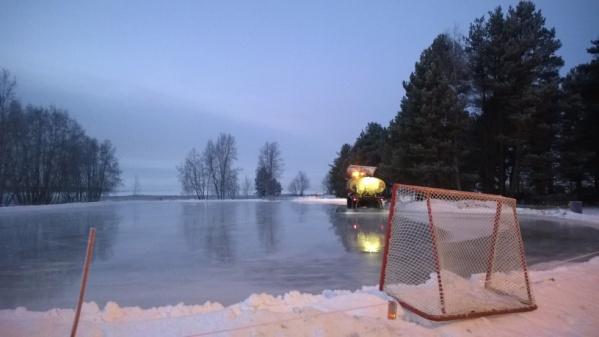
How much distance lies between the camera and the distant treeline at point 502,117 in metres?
31.1

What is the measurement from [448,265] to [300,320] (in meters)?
4.80

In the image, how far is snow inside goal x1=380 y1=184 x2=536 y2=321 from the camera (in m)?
5.87

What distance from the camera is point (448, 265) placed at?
8.70m

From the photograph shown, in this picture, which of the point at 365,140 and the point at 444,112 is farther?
the point at 365,140

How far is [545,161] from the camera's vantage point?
3038cm

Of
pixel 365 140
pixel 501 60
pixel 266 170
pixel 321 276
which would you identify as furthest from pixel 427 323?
pixel 266 170

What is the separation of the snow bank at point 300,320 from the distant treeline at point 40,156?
1523 inches

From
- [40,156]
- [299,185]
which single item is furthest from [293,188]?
[40,156]

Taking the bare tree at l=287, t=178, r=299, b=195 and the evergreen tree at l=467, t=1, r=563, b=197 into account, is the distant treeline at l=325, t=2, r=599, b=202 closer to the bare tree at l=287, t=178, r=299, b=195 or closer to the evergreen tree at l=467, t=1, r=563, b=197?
the evergreen tree at l=467, t=1, r=563, b=197

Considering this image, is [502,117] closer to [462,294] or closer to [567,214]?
[567,214]

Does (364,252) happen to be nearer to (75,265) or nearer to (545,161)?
(75,265)

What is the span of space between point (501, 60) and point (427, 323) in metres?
33.3

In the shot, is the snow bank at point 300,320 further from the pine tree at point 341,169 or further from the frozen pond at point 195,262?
the pine tree at point 341,169

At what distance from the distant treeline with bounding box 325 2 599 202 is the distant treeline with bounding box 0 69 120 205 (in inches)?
1373
